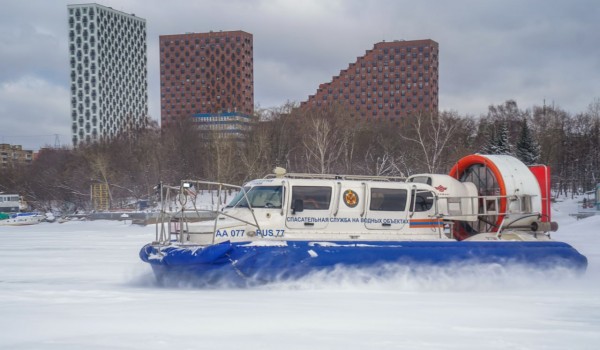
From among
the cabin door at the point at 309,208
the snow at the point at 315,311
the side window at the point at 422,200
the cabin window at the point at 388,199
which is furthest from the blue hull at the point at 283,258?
the side window at the point at 422,200

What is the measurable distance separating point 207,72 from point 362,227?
513 feet

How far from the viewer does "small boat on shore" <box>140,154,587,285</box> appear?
10023 millimetres

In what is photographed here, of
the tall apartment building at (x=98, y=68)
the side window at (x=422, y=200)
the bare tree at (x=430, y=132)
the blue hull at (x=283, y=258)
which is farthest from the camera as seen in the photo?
the tall apartment building at (x=98, y=68)

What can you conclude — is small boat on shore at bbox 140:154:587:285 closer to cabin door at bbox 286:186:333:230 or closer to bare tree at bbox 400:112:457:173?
cabin door at bbox 286:186:333:230

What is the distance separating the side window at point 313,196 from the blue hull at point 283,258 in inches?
34.2

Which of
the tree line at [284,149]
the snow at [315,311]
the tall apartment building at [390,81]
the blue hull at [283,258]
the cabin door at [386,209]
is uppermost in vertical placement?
the tall apartment building at [390,81]

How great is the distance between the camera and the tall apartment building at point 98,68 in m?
154

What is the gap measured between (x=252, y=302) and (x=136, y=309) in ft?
4.83

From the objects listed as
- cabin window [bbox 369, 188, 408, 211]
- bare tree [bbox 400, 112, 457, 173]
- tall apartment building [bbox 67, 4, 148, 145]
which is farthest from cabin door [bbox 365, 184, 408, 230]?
tall apartment building [bbox 67, 4, 148, 145]

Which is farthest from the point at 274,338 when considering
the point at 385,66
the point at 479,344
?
the point at 385,66

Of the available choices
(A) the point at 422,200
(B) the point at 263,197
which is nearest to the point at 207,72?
(A) the point at 422,200

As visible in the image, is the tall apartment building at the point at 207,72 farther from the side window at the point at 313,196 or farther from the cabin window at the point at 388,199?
the side window at the point at 313,196

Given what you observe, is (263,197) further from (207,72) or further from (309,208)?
(207,72)

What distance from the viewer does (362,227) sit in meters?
11.1
